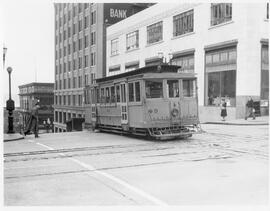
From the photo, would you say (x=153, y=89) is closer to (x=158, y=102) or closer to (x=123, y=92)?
(x=158, y=102)

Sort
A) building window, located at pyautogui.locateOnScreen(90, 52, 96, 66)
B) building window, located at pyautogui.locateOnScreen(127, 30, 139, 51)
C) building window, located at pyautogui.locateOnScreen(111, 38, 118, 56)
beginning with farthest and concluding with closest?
building window, located at pyautogui.locateOnScreen(90, 52, 96, 66)
building window, located at pyautogui.locateOnScreen(111, 38, 118, 56)
building window, located at pyautogui.locateOnScreen(127, 30, 139, 51)

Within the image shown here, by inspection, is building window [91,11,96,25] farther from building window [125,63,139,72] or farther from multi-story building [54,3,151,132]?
→ building window [125,63,139,72]

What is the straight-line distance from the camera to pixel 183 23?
32.1 meters

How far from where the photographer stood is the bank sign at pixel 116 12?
49.9 meters

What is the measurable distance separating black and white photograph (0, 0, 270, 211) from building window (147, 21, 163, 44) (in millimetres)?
99

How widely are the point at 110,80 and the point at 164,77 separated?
3453 millimetres

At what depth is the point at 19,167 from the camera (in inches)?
361

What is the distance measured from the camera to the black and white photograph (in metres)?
6.51

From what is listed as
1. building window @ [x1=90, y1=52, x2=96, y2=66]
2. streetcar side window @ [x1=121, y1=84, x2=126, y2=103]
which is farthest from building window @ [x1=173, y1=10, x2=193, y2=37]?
building window @ [x1=90, y1=52, x2=96, y2=66]

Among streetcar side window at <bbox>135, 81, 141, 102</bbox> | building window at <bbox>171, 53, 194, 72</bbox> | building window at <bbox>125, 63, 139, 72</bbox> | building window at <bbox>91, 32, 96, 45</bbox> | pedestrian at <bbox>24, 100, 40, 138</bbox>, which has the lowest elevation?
pedestrian at <bbox>24, 100, 40, 138</bbox>

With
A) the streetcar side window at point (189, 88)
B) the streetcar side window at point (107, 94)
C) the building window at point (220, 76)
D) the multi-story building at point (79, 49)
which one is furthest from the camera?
the multi-story building at point (79, 49)

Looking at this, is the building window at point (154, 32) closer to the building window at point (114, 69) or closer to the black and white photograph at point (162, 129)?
the black and white photograph at point (162, 129)

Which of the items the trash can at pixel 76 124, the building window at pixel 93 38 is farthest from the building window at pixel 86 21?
the trash can at pixel 76 124

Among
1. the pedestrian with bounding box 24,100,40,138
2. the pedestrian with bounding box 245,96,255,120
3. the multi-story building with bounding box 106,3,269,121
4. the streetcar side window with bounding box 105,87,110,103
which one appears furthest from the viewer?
the multi-story building with bounding box 106,3,269,121
